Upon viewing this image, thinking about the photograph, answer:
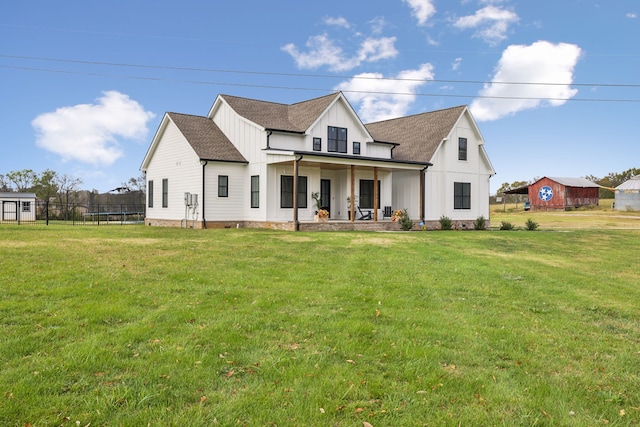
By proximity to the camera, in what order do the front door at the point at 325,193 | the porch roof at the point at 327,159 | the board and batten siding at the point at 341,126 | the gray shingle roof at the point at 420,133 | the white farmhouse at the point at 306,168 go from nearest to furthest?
the porch roof at the point at 327,159 → the white farmhouse at the point at 306,168 → the board and batten siding at the point at 341,126 → the front door at the point at 325,193 → the gray shingle roof at the point at 420,133

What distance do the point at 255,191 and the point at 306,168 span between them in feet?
9.01

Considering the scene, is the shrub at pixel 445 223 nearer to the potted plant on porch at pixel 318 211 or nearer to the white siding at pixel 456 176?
the white siding at pixel 456 176

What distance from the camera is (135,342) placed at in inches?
205

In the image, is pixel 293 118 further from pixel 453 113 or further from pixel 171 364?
pixel 171 364

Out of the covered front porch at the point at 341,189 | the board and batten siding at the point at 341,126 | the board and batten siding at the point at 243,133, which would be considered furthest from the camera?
the board and batten siding at the point at 341,126

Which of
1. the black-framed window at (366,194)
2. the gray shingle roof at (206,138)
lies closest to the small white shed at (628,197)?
the black-framed window at (366,194)

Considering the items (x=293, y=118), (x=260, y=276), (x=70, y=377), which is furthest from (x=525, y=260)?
(x=293, y=118)

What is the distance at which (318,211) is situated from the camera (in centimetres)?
2183

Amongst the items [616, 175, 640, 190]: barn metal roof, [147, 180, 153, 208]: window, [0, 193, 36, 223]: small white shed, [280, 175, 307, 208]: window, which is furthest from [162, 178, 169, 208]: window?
[616, 175, 640, 190]: barn metal roof

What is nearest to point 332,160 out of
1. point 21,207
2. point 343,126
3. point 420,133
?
point 343,126

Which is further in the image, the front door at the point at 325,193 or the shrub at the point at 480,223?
the shrub at the point at 480,223

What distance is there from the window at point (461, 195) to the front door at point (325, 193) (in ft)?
26.0

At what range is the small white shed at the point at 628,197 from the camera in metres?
48.3

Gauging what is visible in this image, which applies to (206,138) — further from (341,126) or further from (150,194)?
(341,126)
